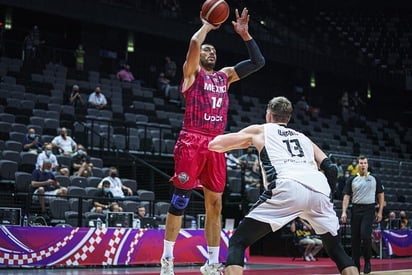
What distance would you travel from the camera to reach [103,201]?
13.2 meters

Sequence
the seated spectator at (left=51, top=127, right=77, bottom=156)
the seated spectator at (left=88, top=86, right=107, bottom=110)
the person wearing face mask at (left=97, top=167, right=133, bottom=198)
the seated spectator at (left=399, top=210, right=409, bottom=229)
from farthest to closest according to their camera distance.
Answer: the seated spectator at (left=88, top=86, right=107, bottom=110)
the seated spectator at (left=399, top=210, right=409, bottom=229)
the seated spectator at (left=51, top=127, right=77, bottom=156)
the person wearing face mask at (left=97, top=167, right=133, bottom=198)

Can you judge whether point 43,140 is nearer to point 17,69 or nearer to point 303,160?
point 17,69

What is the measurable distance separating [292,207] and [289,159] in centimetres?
39

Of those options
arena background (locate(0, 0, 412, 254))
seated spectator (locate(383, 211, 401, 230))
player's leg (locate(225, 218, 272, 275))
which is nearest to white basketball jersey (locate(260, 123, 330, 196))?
player's leg (locate(225, 218, 272, 275))

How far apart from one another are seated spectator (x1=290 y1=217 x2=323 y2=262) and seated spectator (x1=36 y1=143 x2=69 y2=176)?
5.23 meters

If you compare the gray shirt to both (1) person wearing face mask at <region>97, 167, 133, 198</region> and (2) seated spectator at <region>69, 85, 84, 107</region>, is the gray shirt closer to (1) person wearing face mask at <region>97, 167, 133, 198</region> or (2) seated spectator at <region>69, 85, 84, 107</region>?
(1) person wearing face mask at <region>97, 167, 133, 198</region>

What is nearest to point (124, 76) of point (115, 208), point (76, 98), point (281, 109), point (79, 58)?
point (79, 58)

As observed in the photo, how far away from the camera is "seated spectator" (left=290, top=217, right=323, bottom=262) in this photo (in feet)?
48.6

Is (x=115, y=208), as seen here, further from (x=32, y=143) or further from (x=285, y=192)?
(x=285, y=192)

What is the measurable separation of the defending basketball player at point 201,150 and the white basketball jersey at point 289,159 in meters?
1.33

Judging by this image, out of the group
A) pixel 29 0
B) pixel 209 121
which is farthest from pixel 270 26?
pixel 209 121

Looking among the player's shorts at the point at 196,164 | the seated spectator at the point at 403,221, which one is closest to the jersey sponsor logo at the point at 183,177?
the player's shorts at the point at 196,164

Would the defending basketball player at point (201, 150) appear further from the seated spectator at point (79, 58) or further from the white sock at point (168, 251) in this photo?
the seated spectator at point (79, 58)

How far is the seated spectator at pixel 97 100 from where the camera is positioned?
60.7 feet
